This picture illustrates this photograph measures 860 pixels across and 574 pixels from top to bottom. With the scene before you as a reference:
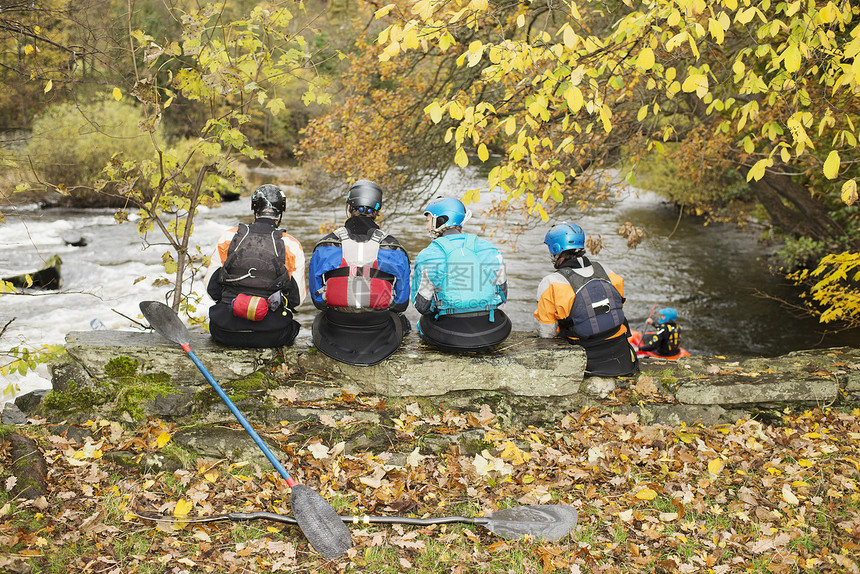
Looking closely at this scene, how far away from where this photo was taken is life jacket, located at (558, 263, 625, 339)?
16.9 feet

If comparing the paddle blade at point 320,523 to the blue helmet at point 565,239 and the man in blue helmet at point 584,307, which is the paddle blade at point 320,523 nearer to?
the man in blue helmet at point 584,307

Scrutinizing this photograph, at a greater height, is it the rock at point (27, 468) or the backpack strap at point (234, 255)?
the backpack strap at point (234, 255)

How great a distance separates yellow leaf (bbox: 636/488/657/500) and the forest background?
2275 millimetres

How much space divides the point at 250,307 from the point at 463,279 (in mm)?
1733

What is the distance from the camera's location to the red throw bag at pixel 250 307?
467cm

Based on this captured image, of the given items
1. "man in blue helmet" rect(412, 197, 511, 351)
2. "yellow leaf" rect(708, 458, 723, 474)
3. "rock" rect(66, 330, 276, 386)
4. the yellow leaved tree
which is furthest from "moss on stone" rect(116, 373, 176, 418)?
"yellow leaf" rect(708, 458, 723, 474)

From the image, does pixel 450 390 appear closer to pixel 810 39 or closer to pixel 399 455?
pixel 399 455

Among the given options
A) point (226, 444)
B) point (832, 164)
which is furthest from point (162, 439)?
point (832, 164)

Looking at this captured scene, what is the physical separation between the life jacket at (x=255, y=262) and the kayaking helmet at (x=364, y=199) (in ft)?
2.11

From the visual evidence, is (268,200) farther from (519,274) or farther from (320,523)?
(519,274)

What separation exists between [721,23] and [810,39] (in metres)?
0.82

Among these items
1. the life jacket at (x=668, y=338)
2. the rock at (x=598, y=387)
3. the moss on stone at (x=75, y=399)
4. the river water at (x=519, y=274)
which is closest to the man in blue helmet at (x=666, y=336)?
the life jacket at (x=668, y=338)

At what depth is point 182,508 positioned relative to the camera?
380 cm

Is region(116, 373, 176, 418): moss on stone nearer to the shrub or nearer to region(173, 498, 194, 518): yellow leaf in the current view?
region(173, 498, 194, 518): yellow leaf
